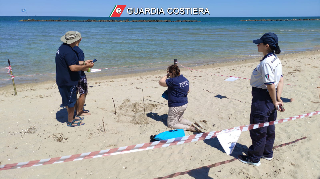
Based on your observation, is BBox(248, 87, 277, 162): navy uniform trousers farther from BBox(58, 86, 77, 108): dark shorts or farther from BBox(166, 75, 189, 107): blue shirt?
BBox(58, 86, 77, 108): dark shorts

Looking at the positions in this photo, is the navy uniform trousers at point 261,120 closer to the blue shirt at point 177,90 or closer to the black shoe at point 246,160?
the black shoe at point 246,160

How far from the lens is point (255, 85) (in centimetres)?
335

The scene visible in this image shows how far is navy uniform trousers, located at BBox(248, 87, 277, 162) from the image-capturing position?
3.33 m

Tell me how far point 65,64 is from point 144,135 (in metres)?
2.10

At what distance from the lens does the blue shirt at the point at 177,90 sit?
4719 millimetres

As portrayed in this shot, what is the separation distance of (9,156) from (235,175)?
3.86 m

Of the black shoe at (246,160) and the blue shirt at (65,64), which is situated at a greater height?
the blue shirt at (65,64)

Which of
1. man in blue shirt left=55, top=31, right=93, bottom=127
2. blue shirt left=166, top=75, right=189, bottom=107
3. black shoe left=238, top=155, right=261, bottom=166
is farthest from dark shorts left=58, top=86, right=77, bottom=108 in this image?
black shoe left=238, top=155, right=261, bottom=166

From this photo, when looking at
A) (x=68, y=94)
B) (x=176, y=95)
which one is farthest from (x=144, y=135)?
(x=68, y=94)

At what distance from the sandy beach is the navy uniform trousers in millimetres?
213

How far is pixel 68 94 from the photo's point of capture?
4875 mm

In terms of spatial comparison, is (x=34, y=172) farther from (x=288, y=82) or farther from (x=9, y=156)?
(x=288, y=82)

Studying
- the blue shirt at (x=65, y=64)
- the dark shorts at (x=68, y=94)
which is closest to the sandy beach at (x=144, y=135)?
the dark shorts at (x=68, y=94)

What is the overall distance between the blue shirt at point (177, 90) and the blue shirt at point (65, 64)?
6.22 ft
